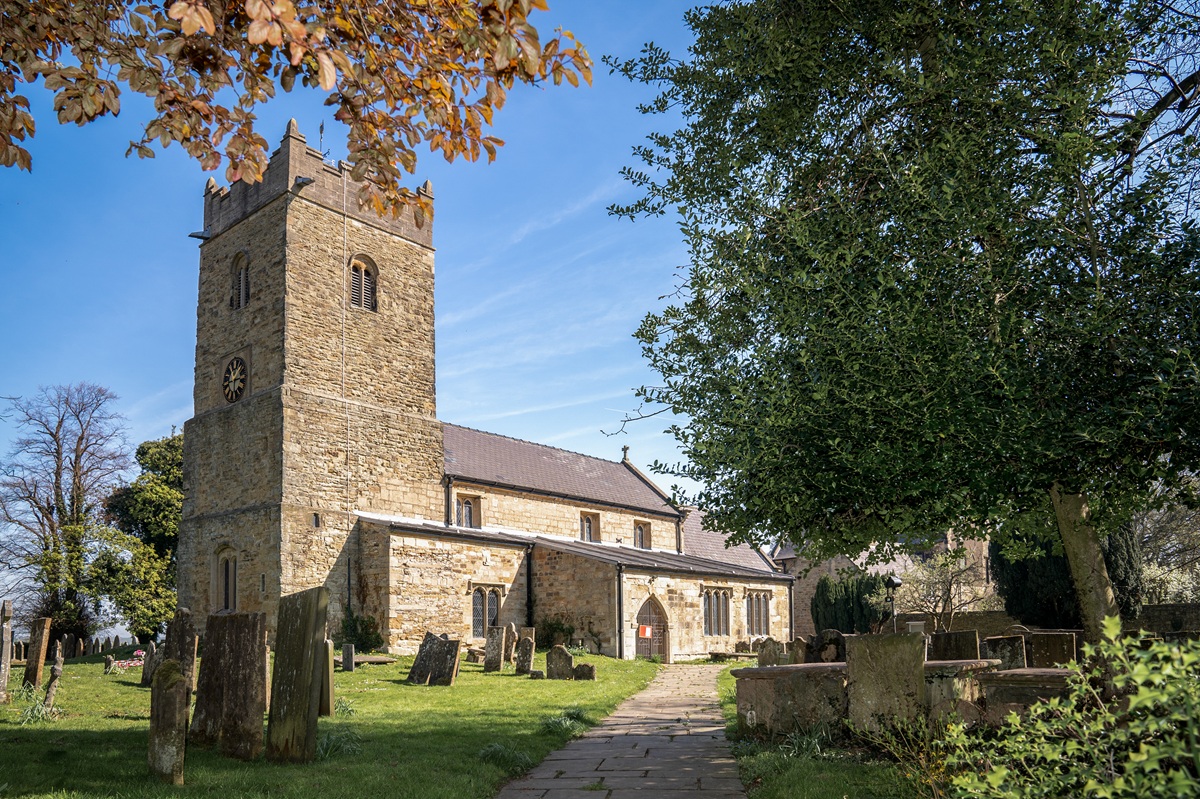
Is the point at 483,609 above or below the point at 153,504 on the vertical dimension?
below

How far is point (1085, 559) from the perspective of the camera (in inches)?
323

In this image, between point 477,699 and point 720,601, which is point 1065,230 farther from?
point 720,601

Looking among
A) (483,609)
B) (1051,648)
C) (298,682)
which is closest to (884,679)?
(298,682)

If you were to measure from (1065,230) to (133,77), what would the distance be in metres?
7.29

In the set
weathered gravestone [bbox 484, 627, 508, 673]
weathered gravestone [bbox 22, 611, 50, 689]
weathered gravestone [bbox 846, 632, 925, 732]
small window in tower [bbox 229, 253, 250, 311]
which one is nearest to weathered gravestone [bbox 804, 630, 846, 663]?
weathered gravestone [bbox 846, 632, 925, 732]

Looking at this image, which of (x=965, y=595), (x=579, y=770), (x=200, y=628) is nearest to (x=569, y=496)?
(x=200, y=628)

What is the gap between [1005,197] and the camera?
7.66m

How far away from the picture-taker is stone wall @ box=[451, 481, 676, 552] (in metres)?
31.6

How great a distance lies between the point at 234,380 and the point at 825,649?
2247cm

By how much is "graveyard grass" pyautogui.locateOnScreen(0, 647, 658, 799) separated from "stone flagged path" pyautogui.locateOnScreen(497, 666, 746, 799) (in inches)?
15.2

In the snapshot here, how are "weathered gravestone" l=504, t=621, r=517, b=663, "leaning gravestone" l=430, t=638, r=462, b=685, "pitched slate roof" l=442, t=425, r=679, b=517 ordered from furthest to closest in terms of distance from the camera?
"pitched slate roof" l=442, t=425, r=679, b=517
"weathered gravestone" l=504, t=621, r=517, b=663
"leaning gravestone" l=430, t=638, r=462, b=685

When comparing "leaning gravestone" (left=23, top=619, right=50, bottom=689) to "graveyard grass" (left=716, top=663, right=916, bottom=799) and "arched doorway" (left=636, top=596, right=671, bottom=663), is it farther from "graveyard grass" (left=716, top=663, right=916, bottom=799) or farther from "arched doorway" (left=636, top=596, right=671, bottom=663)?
"arched doorway" (left=636, top=596, right=671, bottom=663)

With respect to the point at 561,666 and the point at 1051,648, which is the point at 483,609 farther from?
Answer: the point at 1051,648

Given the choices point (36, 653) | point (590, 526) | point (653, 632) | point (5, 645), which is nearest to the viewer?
point (5, 645)
